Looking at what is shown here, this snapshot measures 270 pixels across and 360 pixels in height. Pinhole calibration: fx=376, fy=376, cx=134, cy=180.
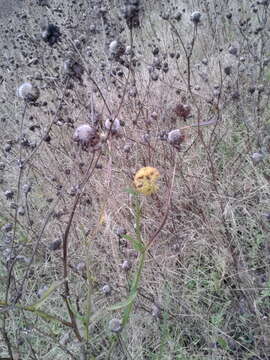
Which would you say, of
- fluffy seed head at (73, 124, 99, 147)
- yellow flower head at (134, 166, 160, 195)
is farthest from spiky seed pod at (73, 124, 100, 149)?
yellow flower head at (134, 166, 160, 195)

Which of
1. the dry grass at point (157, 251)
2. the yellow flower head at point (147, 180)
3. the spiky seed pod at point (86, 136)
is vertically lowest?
the dry grass at point (157, 251)

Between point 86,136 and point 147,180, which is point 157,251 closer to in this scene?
point 147,180

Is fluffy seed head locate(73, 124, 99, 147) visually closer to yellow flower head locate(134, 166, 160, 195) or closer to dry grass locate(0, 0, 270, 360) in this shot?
dry grass locate(0, 0, 270, 360)

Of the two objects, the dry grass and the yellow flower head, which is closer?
the yellow flower head

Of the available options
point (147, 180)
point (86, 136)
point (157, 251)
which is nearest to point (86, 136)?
point (86, 136)

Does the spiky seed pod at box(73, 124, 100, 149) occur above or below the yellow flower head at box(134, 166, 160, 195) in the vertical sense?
above

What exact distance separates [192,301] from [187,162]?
0.83m

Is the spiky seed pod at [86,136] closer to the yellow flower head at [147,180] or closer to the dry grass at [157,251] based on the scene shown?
the dry grass at [157,251]

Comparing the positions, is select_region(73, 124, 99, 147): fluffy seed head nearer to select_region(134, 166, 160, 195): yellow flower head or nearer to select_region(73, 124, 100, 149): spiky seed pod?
select_region(73, 124, 100, 149): spiky seed pod

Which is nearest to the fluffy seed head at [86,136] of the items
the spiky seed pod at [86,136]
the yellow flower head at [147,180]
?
the spiky seed pod at [86,136]

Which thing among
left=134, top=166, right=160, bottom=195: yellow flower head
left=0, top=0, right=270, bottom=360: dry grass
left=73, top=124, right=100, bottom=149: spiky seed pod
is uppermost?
left=73, top=124, right=100, bottom=149: spiky seed pod

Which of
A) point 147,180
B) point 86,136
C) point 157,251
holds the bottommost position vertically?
point 157,251

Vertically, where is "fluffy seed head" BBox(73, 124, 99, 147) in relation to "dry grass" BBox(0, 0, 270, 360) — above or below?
above

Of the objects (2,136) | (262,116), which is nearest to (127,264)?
(262,116)
